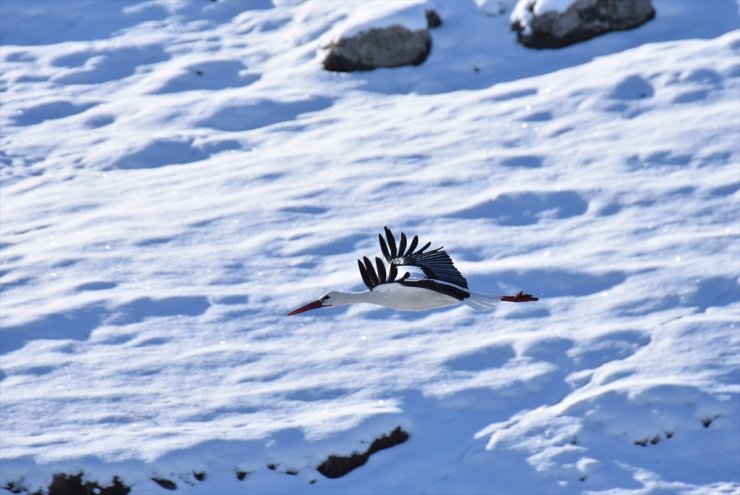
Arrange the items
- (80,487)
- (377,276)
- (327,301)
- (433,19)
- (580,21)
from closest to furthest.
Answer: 1. (377,276)
2. (327,301)
3. (80,487)
4. (580,21)
5. (433,19)

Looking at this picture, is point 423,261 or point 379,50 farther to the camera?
point 379,50

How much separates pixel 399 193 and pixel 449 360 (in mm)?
2544

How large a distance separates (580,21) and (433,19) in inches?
62.7

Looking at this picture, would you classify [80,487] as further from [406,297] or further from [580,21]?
[580,21]

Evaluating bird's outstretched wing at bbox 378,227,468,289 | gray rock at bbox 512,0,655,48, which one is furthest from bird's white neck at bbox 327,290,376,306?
gray rock at bbox 512,0,655,48

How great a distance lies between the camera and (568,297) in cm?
994

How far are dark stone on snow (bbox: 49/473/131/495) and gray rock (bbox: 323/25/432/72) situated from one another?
21.1 ft

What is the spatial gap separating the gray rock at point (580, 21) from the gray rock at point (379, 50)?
3.62ft

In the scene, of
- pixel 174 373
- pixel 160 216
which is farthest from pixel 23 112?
pixel 174 373

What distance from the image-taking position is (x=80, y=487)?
8.59 meters

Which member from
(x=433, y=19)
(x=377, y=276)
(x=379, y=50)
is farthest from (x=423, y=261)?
(x=433, y=19)

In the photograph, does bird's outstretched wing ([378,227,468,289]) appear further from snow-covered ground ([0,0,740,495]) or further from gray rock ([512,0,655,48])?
gray rock ([512,0,655,48])

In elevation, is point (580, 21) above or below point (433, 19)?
below

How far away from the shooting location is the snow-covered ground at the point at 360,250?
8742 millimetres
